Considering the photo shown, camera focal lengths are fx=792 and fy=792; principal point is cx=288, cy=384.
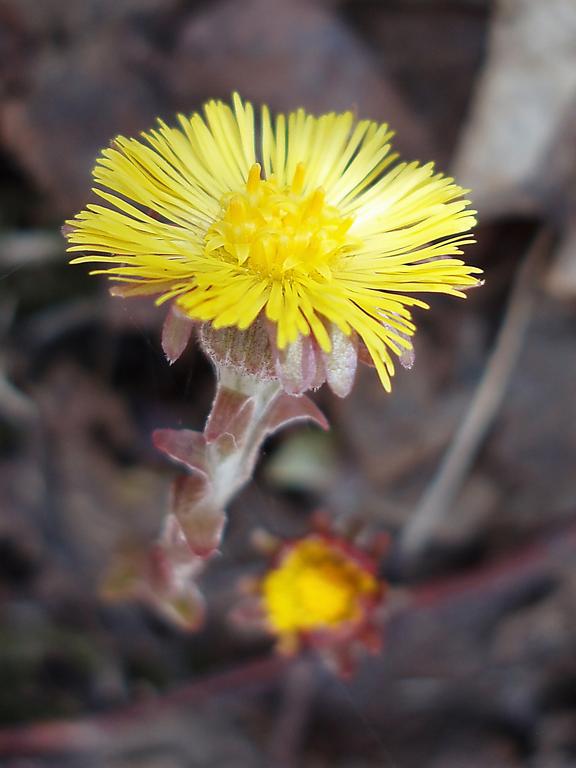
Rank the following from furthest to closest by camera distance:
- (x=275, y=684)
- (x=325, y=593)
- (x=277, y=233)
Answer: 1. (x=275, y=684)
2. (x=325, y=593)
3. (x=277, y=233)

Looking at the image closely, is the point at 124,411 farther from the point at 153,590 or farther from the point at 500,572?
the point at 500,572

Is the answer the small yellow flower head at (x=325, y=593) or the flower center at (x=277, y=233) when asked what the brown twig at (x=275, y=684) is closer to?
the small yellow flower head at (x=325, y=593)

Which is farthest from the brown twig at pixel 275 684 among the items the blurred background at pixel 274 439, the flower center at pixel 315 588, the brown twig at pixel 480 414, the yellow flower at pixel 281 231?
the yellow flower at pixel 281 231

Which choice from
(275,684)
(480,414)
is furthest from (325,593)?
(480,414)

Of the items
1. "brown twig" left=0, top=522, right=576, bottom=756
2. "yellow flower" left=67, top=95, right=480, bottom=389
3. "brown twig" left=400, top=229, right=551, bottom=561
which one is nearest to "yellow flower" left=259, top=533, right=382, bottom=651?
"brown twig" left=0, top=522, right=576, bottom=756

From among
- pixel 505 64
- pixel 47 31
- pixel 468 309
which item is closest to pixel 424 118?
pixel 505 64

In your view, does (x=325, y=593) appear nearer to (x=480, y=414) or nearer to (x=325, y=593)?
(x=325, y=593)
